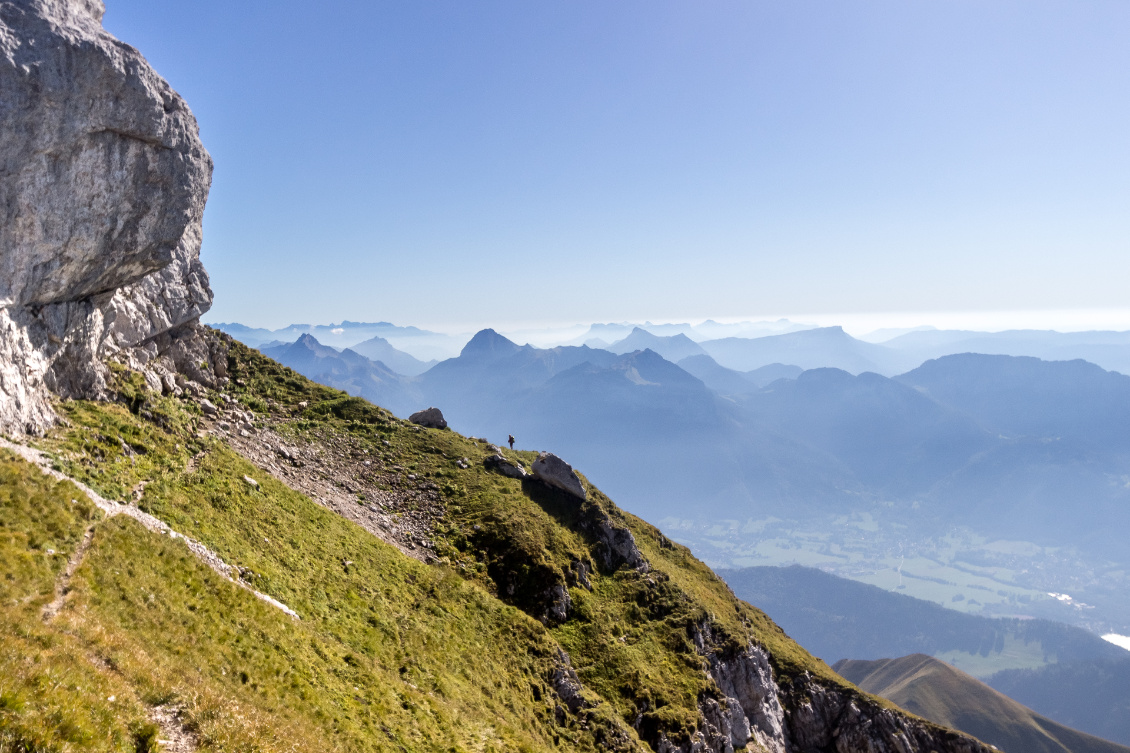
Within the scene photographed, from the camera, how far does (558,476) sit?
181ft

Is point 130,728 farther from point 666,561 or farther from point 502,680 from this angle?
point 666,561

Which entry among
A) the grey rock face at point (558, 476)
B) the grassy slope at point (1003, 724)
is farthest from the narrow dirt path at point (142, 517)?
the grassy slope at point (1003, 724)

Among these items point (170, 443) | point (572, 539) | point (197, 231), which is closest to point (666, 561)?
point (572, 539)

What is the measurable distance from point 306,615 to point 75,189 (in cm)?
2522

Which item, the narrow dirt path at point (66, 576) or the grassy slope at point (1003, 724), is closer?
the narrow dirt path at point (66, 576)

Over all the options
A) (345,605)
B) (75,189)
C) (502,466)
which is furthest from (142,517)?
(502,466)

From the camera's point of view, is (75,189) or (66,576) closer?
(66,576)

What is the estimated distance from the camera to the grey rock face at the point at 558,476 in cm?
5506

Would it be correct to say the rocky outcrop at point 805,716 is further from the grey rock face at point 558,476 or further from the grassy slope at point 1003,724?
→ the grassy slope at point 1003,724

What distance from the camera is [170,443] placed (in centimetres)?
3077

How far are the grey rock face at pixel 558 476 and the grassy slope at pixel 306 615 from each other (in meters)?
2.31

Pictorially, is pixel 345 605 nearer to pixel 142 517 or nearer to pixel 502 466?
pixel 142 517

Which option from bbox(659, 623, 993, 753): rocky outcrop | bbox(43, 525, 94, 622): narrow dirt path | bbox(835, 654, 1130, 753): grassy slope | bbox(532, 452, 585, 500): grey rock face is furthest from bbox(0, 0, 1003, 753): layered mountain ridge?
bbox(835, 654, 1130, 753): grassy slope

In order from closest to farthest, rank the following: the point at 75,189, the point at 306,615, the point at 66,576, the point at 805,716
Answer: the point at 66,576 < the point at 306,615 < the point at 75,189 < the point at 805,716
